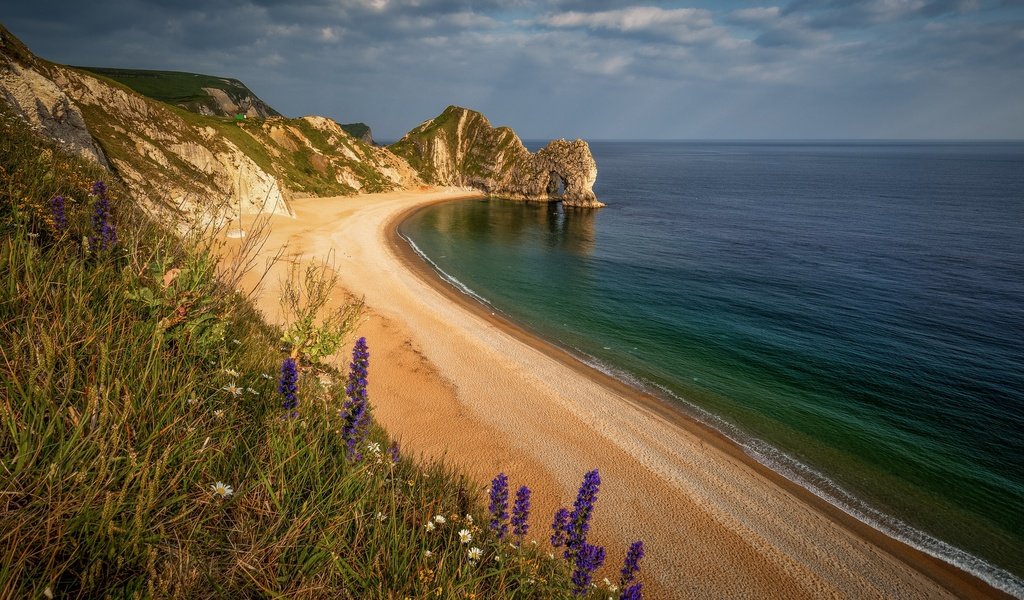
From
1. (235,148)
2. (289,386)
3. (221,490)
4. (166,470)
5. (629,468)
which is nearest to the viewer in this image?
(166,470)

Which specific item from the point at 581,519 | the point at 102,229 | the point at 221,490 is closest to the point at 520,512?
the point at 581,519

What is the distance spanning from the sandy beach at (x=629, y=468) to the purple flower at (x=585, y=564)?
101 inches

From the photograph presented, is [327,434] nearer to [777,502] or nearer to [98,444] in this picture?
[98,444]

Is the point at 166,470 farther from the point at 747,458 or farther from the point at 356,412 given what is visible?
the point at 747,458

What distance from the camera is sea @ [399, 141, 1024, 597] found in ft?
48.4

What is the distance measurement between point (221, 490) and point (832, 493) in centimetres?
1732

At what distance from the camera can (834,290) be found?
3438 centimetres

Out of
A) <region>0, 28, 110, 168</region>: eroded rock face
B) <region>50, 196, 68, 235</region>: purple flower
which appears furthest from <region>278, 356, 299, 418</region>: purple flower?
<region>0, 28, 110, 168</region>: eroded rock face

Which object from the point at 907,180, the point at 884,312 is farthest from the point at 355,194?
the point at 907,180

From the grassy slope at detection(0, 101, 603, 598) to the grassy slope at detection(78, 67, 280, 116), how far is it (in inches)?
5233

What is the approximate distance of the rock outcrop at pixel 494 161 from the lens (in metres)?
86.4

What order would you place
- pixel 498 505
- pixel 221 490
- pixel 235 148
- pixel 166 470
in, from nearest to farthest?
pixel 166 470, pixel 221 490, pixel 498 505, pixel 235 148

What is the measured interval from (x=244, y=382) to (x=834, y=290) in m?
40.8

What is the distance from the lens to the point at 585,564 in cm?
467
